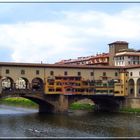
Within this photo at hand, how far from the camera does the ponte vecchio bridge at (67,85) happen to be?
5916 cm

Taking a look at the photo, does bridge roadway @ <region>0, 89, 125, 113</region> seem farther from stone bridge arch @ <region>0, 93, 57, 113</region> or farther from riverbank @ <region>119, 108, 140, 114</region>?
riverbank @ <region>119, 108, 140, 114</region>

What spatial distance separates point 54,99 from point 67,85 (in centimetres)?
269

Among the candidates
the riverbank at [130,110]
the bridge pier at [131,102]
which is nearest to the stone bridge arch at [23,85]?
the riverbank at [130,110]

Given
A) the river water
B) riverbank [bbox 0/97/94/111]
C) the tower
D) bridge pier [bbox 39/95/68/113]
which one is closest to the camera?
the river water

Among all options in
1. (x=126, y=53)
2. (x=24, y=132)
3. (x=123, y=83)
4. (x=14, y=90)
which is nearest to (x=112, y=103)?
(x=123, y=83)

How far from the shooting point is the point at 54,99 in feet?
198

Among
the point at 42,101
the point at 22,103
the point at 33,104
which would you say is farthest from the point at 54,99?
the point at 22,103

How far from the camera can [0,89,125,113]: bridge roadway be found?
2292 inches

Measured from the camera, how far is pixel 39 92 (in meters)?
59.2

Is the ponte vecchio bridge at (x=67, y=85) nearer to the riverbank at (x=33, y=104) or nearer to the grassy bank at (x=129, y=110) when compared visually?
the grassy bank at (x=129, y=110)

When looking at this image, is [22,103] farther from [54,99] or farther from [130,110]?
[130,110]

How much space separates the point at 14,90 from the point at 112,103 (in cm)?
1613

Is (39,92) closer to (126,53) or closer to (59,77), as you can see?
(59,77)

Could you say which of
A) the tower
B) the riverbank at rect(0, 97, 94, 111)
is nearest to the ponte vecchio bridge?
the riverbank at rect(0, 97, 94, 111)
